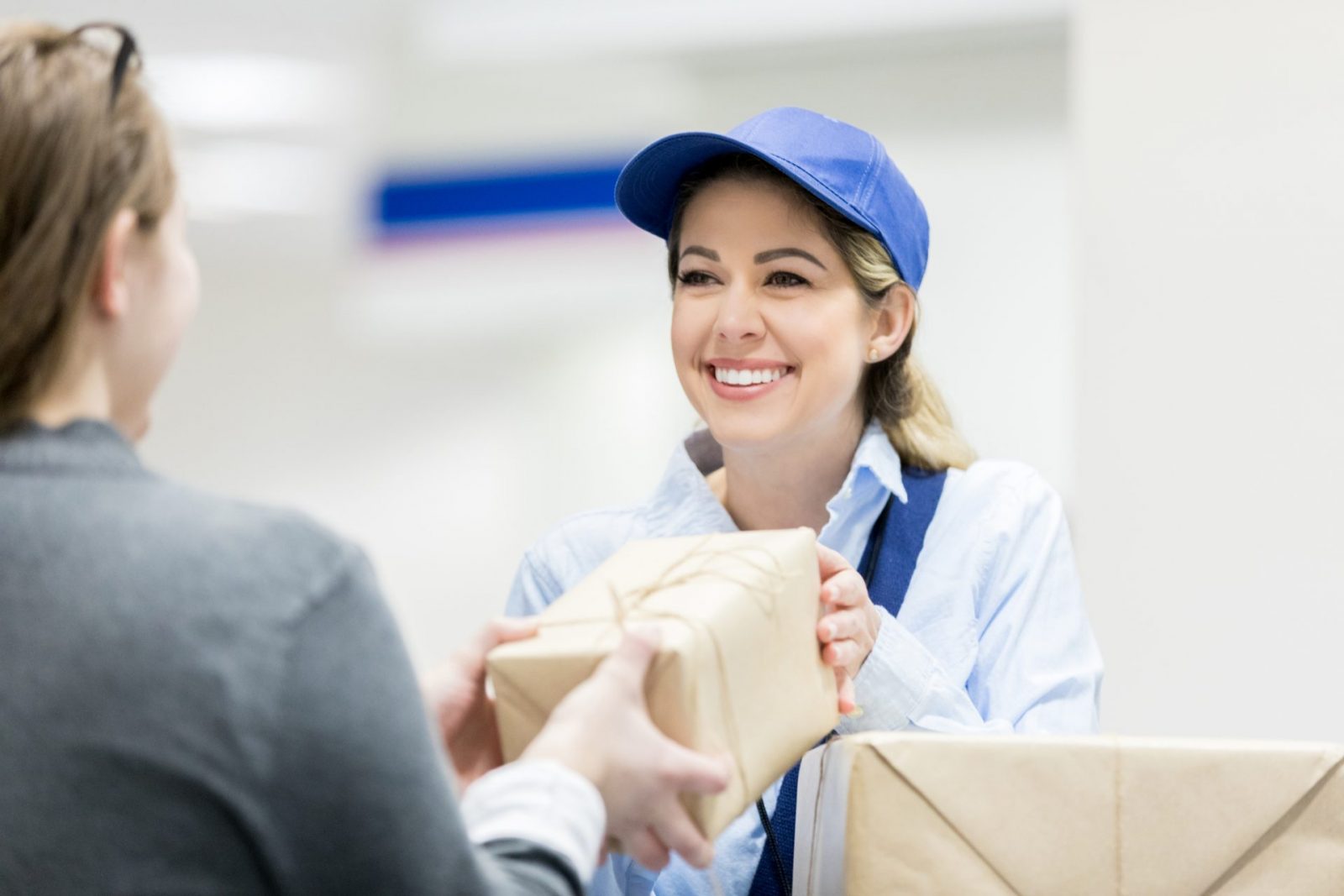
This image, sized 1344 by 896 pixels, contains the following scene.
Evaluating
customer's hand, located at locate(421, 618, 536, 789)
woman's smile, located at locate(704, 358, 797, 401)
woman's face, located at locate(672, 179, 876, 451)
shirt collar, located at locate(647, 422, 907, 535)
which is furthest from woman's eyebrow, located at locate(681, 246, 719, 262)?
customer's hand, located at locate(421, 618, 536, 789)

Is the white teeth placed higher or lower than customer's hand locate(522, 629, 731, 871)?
higher

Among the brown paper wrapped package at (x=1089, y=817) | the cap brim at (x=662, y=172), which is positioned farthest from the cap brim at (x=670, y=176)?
the brown paper wrapped package at (x=1089, y=817)

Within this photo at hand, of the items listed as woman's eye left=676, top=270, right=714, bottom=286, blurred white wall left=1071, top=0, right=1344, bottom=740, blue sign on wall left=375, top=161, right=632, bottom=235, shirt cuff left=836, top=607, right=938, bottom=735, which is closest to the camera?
shirt cuff left=836, top=607, right=938, bottom=735

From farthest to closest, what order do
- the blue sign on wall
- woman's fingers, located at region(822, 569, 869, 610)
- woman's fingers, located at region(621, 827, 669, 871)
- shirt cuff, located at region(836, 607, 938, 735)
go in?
the blue sign on wall, shirt cuff, located at region(836, 607, 938, 735), woman's fingers, located at region(822, 569, 869, 610), woman's fingers, located at region(621, 827, 669, 871)

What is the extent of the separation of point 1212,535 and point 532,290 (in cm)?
320

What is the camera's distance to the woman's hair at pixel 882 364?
1550 mm

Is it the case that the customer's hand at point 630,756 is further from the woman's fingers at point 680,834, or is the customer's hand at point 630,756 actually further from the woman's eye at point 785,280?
the woman's eye at point 785,280

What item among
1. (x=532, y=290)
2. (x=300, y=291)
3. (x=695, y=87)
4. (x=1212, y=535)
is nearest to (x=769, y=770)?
(x=1212, y=535)

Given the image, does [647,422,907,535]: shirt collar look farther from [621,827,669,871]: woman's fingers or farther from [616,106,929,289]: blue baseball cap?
[621,827,669,871]: woman's fingers

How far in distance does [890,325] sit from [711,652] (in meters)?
0.83

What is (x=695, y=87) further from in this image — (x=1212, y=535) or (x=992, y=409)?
(x=1212, y=535)

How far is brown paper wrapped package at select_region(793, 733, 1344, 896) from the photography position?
1.00 meters

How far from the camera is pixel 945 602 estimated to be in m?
1.50

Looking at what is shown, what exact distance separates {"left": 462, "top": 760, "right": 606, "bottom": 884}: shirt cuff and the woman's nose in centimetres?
78
